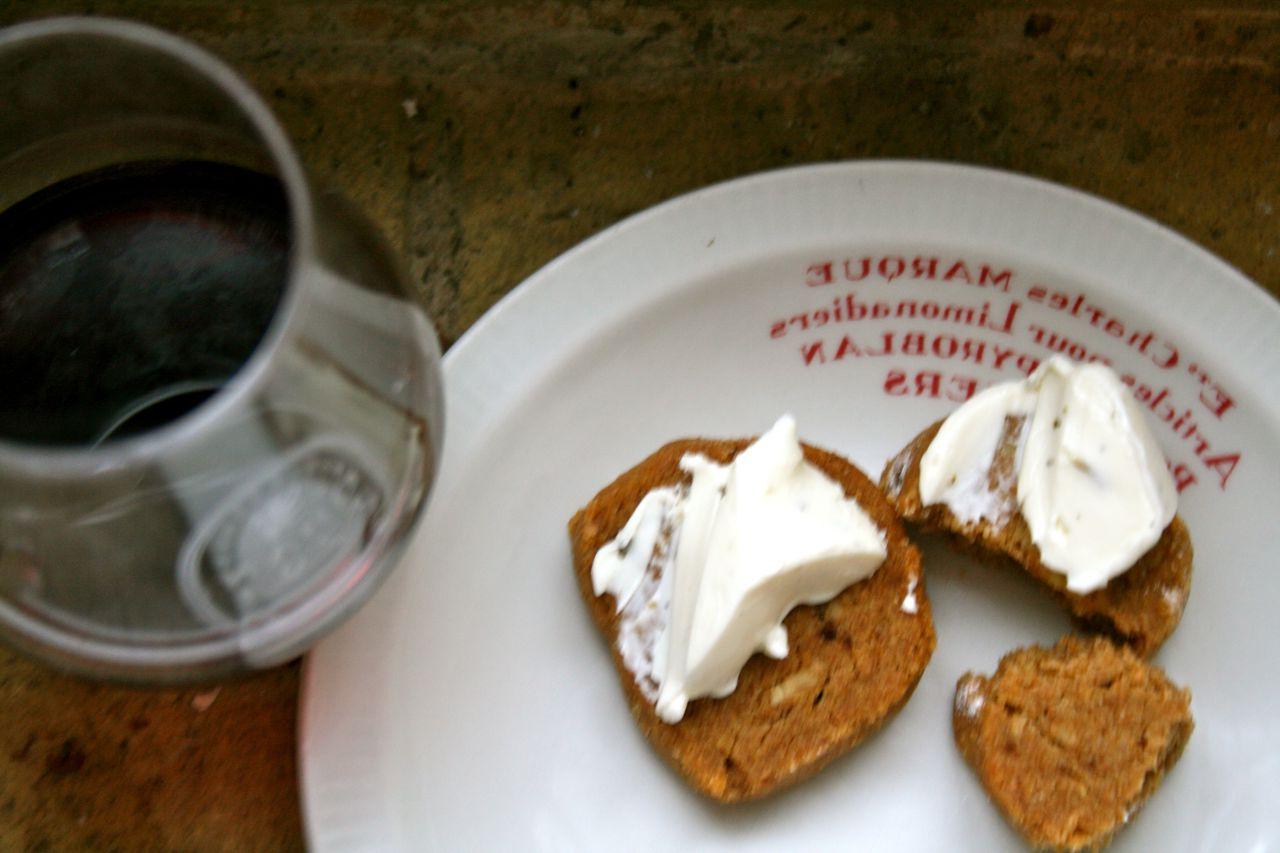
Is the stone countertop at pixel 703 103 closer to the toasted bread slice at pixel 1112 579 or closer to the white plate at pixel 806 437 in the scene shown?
the white plate at pixel 806 437

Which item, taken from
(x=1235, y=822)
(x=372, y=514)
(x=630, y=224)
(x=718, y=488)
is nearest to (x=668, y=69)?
(x=630, y=224)

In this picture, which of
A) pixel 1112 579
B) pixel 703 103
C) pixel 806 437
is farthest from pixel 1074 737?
pixel 703 103

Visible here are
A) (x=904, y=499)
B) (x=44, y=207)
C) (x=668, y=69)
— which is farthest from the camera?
(x=668, y=69)

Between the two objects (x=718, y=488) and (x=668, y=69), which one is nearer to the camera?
(x=718, y=488)

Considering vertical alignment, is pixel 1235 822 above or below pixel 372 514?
below

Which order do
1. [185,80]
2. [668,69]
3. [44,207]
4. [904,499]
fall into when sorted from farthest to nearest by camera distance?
1. [668,69]
2. [904,499]
3. [44,207]
4. [185,80]

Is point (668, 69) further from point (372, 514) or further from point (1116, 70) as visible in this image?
point (372, 514)

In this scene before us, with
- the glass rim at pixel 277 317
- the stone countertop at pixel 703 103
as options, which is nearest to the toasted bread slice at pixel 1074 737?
the stone countertop at pixel 703 103
